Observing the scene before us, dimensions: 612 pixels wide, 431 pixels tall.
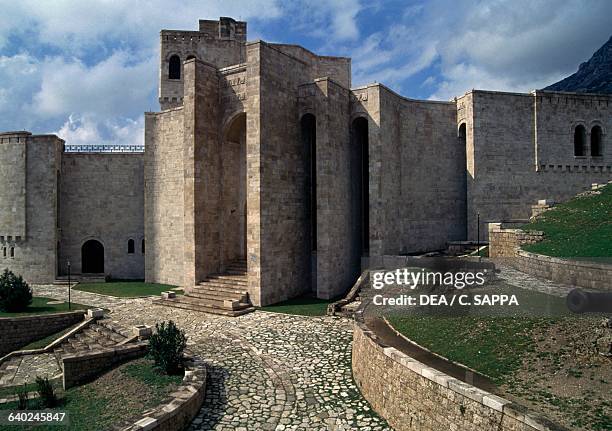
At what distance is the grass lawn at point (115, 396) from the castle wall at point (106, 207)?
14341 mm

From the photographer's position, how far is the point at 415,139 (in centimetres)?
2044

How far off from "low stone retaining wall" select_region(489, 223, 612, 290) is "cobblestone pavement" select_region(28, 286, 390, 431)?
5659mm

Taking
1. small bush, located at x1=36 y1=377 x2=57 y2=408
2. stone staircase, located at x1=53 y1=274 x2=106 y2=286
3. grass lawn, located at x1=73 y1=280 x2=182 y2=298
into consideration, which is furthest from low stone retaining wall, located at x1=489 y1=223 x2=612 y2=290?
stone staircase, located at x1=53 y1=274 x2=106 y2=286

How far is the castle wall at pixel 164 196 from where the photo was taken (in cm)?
2138

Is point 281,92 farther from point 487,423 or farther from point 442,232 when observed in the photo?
point 487,423

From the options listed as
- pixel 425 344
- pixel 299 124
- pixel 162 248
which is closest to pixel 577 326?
pixel 425 344

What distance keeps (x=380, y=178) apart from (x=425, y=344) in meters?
10.3

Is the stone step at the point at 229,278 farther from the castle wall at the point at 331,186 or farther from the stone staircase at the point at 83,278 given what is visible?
the stone staircase at the point at 83,278

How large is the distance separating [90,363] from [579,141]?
2415cm

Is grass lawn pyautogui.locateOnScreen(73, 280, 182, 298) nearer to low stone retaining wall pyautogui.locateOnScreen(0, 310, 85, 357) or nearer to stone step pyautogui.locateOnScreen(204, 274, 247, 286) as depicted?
stone step pyautogui.locateOnScreen(204, 274, 247, 286)

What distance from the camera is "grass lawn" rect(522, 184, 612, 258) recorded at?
11.6 meters

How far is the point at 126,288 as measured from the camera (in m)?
20.8

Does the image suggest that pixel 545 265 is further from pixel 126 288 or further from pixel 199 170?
pixel 126 288


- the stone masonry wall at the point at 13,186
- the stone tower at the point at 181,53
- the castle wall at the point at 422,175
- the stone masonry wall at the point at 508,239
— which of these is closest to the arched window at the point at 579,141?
the castle wall at the point at 422,175
